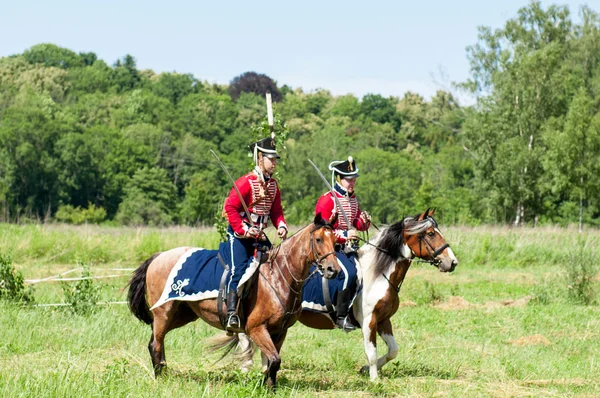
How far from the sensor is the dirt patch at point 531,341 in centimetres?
1246

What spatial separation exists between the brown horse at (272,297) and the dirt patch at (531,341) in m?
5.09

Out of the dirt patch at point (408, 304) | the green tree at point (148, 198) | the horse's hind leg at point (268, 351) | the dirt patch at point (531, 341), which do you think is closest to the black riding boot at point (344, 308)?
the horse's hind leg at point (268, 351)

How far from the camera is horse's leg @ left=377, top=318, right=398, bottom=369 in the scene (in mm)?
9570

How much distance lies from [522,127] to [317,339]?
3780 centimetres

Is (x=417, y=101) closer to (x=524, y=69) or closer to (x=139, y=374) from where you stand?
(x=524, y=69)

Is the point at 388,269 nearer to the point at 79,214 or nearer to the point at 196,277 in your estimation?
the point at 196,277

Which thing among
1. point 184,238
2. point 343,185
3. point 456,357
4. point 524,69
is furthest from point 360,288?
point 524,69

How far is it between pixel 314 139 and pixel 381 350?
71799 mm

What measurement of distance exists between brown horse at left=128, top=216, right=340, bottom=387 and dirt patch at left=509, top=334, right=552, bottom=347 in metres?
5.09

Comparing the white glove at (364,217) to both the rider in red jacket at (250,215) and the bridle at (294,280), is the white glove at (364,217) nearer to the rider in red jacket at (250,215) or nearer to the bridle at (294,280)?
the rider in red jacket at (250,215)

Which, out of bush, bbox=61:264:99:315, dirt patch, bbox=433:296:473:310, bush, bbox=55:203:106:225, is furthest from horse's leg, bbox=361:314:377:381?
bush, bbox=55:203:106:225

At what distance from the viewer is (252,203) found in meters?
8.84

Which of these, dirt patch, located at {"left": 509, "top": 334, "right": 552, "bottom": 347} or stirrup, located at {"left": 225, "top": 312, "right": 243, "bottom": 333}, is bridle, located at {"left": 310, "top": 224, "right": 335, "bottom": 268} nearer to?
stirrup, located at {"left": 225, "top": 312, "right": 243, "bottom": 333}

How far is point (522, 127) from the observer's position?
1879 inches
